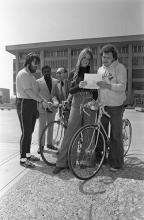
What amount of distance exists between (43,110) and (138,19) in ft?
9.97

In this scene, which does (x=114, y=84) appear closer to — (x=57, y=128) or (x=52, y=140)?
(x=57, y=128)

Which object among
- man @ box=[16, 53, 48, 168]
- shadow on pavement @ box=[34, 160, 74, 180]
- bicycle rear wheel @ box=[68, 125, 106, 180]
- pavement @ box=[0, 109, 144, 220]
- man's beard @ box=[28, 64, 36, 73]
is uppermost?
man's beard @ box=[28, 64, 36, 73]

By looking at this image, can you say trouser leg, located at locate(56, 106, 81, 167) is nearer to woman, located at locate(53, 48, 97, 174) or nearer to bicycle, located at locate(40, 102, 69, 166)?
woman, located at locate(53, 48, 97, 174)

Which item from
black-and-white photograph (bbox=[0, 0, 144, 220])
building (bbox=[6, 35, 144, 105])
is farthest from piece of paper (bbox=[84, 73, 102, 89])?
building (bbox=[6, 35, 144, 105])

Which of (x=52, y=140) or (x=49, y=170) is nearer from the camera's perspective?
(x=49, y=170)

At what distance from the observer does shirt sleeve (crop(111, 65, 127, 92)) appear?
11.0ft

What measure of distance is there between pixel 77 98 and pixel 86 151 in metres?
0.76

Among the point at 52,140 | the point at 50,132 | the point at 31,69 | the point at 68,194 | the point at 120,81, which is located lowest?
the point at 68,194

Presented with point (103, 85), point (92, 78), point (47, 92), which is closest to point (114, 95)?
point (103, 85)

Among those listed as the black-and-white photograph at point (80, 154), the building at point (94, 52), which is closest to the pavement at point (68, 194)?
the black-and-white photograph at point (80, 154)

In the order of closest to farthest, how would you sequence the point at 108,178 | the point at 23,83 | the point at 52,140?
1. the point at 108,178
2. the point at 23,83
3. the point at 52,140

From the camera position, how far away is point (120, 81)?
134 inches

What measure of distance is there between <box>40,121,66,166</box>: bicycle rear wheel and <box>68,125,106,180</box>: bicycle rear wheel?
548mm

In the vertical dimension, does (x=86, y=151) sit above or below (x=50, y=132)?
below
